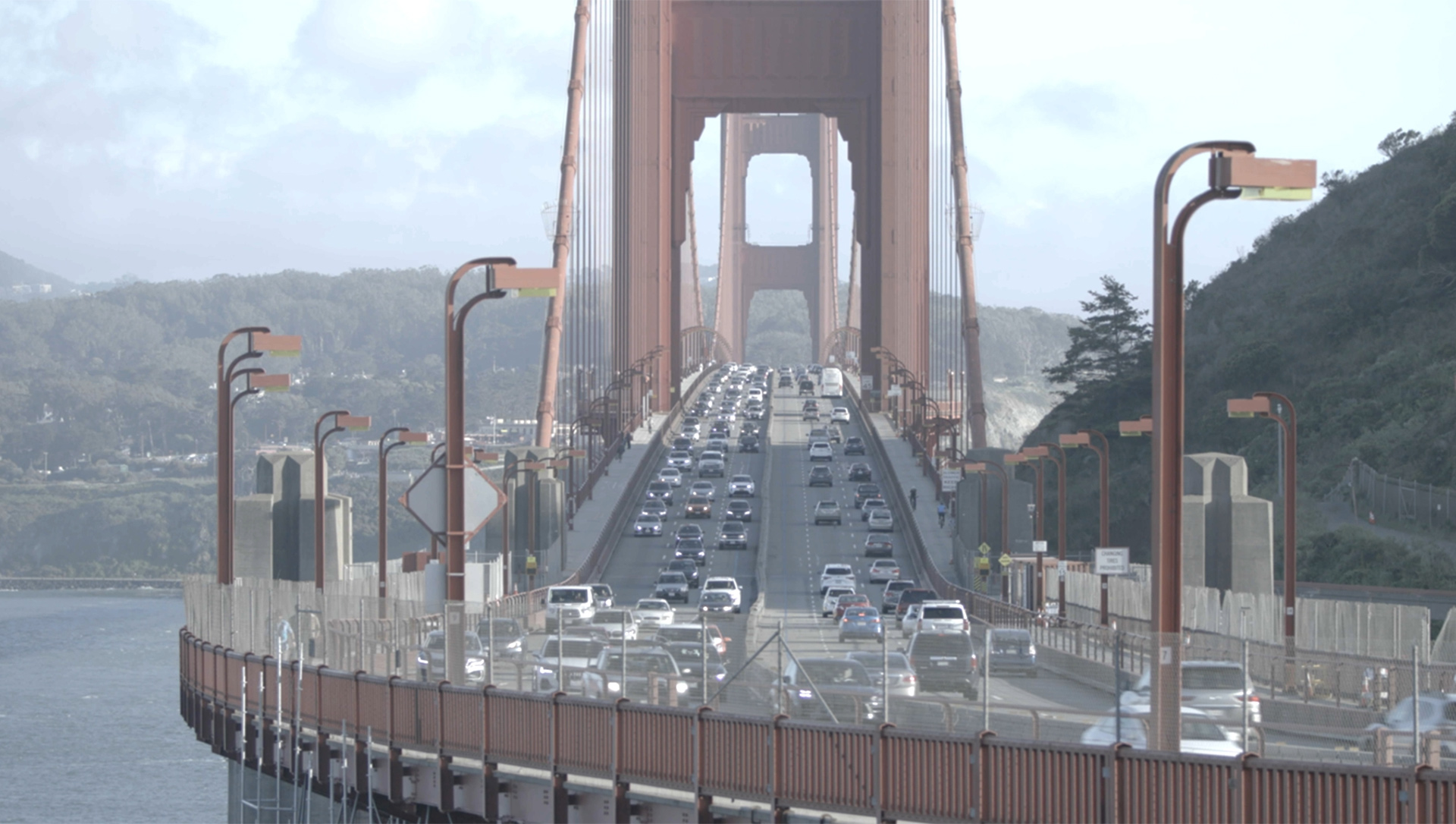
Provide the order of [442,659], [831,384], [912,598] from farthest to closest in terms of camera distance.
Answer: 1. [831,384]
2. [912,598]
3. [442,659]

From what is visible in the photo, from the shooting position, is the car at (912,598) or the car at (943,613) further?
the car at (912,598)

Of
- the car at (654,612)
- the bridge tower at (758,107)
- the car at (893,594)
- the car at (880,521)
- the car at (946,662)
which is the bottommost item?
the car at (893,594)

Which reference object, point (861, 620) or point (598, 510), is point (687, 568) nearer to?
point (598, 510)

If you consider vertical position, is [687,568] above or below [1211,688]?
below

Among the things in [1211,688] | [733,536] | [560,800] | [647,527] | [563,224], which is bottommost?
[560,800]

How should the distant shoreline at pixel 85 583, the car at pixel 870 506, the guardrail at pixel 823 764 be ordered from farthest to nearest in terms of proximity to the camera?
the distant shoreline at pixel 85 583
the car at pixel 870 506
the guardrail at pixel 823 764

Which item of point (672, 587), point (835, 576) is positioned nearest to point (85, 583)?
point (672, 587)

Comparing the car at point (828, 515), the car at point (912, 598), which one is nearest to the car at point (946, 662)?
the car at point (912, 598)

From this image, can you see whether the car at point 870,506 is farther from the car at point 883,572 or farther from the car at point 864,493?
the car at point 883,572
